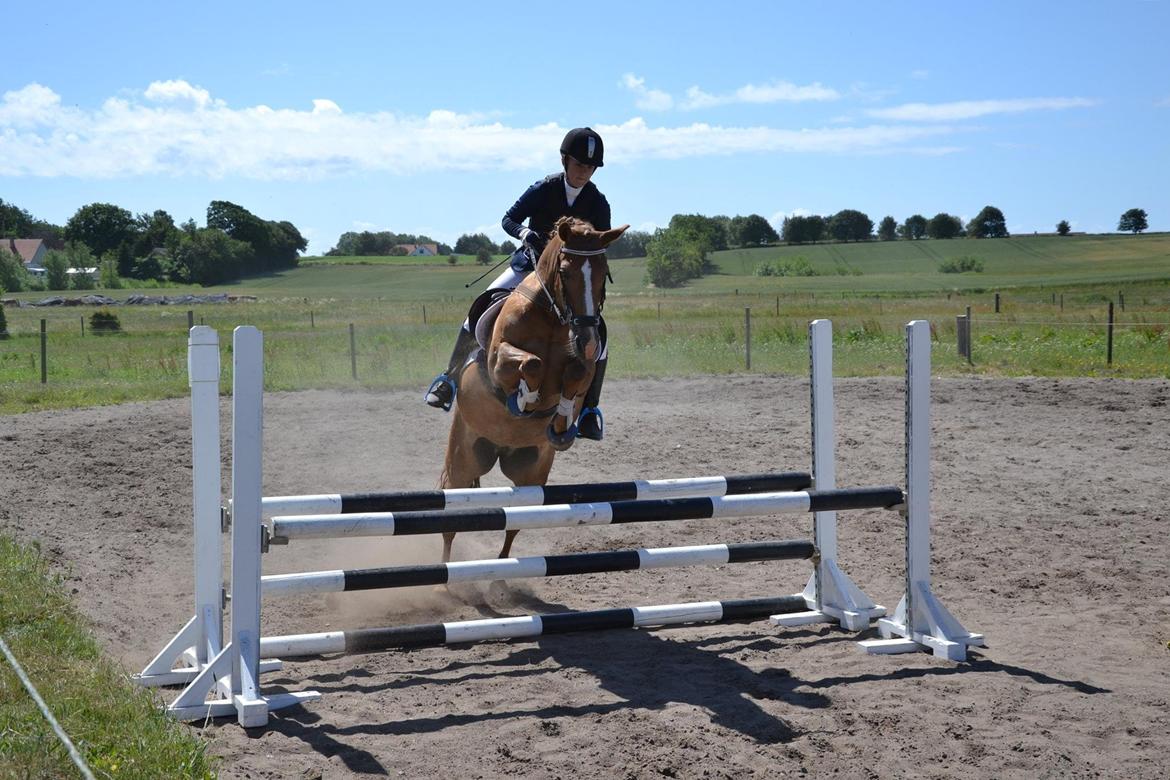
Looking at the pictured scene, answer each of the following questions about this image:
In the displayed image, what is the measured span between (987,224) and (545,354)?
264 ft

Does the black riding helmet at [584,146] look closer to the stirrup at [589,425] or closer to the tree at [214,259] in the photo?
the stirrup at [589,425]

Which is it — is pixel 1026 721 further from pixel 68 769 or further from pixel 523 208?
pixel 523 208

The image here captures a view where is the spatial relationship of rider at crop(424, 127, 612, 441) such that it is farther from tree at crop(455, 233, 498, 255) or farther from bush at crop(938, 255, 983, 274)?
bush at crop(938, 255, 983, 274)

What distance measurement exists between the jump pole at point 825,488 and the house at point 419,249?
197 ft

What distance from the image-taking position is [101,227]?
81438 millimetres

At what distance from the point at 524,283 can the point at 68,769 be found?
11.6 ft

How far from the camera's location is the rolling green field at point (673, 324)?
1881 centimetres

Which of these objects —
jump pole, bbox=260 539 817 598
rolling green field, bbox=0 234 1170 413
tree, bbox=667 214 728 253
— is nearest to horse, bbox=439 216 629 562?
jump pole, bbox=260 539 817 598

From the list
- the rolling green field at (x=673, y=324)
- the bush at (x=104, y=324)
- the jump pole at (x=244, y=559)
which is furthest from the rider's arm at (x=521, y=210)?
the bush at (x=104, y=324)

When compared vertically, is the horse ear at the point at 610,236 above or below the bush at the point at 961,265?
below

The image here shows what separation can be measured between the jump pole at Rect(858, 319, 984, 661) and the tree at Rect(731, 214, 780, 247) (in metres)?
71.6

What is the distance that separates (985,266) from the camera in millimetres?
62375

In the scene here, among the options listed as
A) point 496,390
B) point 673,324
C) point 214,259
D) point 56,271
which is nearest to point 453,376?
point 496,390

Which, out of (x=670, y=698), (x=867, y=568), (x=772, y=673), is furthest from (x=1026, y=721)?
(x=867, y=568)
